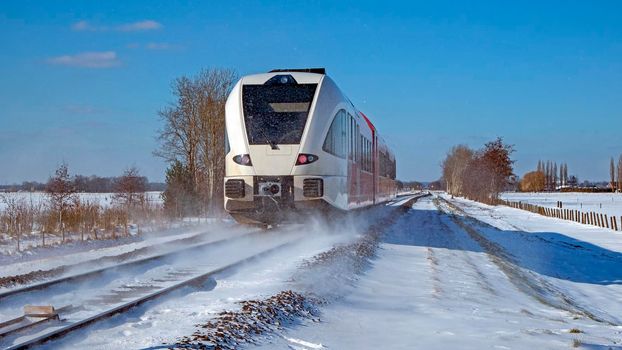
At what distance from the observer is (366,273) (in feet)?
37.2

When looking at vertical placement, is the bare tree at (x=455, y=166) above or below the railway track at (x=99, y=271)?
above

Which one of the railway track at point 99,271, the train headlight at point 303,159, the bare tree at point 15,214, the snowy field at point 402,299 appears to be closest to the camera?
the snowy field at point 402,299

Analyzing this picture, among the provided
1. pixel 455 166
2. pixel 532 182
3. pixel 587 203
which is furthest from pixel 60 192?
pixel 532 182

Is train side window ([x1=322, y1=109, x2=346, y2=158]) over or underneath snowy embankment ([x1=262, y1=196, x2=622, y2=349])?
over

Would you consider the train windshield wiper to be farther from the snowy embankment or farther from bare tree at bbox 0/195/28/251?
bare tree at bbox 0/195/28/251

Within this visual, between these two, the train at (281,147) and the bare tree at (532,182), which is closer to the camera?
the train at (281,147)

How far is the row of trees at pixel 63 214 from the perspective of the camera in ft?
58.3

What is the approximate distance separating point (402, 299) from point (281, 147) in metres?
6.39

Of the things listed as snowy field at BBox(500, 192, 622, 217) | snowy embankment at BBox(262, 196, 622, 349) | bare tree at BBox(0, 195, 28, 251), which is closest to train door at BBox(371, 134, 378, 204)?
snowy embankment at BBox(262, 196, 622, 349)

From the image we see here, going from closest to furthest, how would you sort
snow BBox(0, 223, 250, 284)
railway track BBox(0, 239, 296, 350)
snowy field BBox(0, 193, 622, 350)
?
railway track BBox(0, 239, 296, 350) < snowy field BBox(0, 193, 622, 350) < snow BBox(0, 223, 250, 284)

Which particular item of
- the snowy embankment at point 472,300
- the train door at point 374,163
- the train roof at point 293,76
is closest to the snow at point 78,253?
the train roof at point 293,76

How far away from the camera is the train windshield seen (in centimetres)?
1462

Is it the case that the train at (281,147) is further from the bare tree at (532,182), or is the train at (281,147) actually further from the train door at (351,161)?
the bare tree at (532,182)

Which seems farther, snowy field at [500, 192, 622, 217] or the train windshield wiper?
snowy field at [500, 192, 622, 217]
